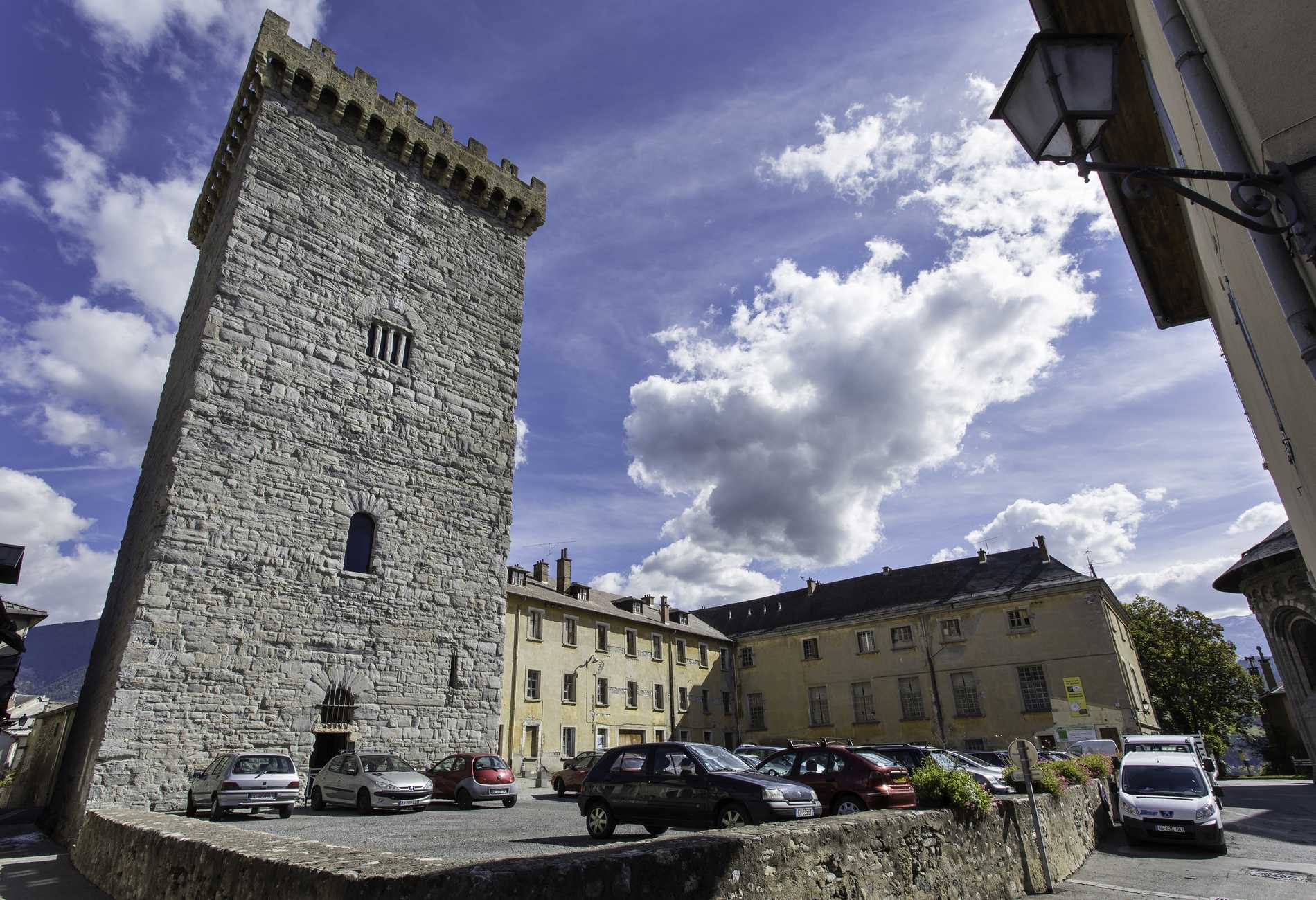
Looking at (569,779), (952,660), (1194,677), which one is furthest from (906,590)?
(569,779)

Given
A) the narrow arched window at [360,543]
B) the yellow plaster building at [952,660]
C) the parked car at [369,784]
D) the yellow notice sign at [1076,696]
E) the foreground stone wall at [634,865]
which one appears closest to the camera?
the foreground stone wall at [634,865]

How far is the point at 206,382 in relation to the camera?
14.4 m

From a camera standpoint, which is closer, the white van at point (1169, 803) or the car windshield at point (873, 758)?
the car windshield at point (873, 758)

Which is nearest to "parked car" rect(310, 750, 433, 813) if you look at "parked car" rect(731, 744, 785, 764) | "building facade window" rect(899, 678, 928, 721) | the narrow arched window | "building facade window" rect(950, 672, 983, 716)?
the narrow arched window

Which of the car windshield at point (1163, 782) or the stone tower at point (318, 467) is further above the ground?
the stone tower at point (318, 467)

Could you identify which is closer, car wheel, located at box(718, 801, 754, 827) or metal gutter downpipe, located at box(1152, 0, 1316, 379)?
metal gutter downpipe, located at box(1152, 0, 1316, 379)

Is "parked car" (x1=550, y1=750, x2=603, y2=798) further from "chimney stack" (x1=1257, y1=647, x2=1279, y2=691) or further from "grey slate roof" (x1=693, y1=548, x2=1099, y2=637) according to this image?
"chimney stack" (x1=1257, y1=647, x2=1279, y2=691)

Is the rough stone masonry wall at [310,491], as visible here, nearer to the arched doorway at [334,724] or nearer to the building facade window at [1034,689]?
the arched doorway at [334,724]

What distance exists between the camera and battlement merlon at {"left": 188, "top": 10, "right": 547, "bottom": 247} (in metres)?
17.5

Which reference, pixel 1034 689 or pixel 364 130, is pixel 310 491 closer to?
pixel 364 130

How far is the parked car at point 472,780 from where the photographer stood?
14.2 meters

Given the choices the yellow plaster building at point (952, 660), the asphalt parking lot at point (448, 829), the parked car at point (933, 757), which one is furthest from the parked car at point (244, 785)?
the yellow plaster building at point (952, 660)

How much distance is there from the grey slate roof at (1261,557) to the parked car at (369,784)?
27689 mm

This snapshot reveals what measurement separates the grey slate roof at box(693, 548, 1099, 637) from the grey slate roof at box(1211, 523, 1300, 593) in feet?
16.9
